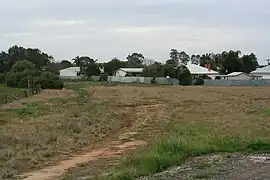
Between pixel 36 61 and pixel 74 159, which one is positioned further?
pixel 36 61

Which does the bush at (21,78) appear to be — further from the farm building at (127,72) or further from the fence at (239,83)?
the farm building at (127,72)

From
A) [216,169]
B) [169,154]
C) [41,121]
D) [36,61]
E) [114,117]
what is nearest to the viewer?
[216,169]

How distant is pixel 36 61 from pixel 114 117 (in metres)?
112

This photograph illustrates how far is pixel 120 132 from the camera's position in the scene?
27.7 m

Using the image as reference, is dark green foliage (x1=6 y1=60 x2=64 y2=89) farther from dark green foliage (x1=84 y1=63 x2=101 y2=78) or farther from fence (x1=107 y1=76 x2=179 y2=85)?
dark green foliage (x1=84 y1=63 x2=101 y2=78)

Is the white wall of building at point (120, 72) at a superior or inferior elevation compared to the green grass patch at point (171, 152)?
superior

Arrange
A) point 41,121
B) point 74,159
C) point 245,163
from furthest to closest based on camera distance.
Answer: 1. point 41,121
2. point 74,159
3. point 245,163

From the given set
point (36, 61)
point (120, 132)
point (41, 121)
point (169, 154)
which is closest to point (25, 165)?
point (169, 154)

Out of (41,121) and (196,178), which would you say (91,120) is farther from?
(196,178)

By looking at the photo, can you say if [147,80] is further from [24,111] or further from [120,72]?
[24,111]

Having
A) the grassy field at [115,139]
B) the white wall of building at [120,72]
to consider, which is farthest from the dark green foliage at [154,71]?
the grassy field at [115,139]

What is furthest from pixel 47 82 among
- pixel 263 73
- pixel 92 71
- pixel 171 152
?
pixel 171 152

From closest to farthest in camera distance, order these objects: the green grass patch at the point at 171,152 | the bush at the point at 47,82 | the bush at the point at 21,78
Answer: the green grass patch at the point at 171,152, the bush at the point at 47,82, the bush at the point at 21,78

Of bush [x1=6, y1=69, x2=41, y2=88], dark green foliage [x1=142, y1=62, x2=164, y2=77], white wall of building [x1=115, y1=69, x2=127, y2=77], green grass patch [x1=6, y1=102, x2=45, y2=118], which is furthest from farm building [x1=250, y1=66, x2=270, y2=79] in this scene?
green grass patch [x1=6, y1=102, x2=45, y2=118]
